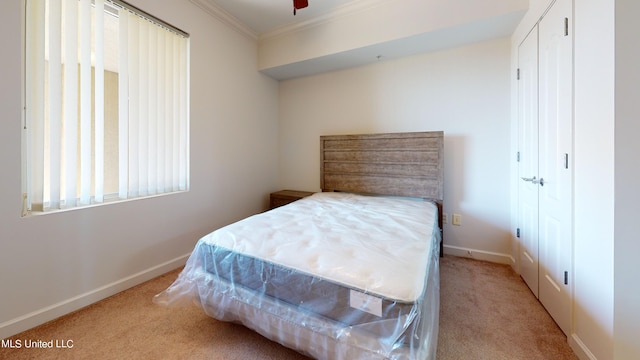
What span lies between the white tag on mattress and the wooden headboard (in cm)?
185

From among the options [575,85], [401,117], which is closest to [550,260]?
[575,85]

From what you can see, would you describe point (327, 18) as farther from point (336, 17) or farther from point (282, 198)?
point (282, 198)

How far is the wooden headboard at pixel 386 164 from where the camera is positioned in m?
2.56

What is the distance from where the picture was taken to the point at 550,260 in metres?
1.64

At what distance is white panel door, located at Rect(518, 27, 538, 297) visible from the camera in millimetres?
1893

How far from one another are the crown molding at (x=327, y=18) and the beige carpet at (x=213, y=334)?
9.48 feet

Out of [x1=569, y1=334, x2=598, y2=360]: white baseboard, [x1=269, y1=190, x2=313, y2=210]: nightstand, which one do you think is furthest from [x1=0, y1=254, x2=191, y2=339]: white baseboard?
[x1=569, y1=334, x2=598, y2=360]: white baseboard

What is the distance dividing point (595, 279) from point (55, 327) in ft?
10.3

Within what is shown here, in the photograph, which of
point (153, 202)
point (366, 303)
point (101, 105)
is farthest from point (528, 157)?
point (101, 105)

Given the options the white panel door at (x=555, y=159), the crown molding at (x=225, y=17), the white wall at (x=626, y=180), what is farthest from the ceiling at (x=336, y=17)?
the white wall at (x=626, y=180)

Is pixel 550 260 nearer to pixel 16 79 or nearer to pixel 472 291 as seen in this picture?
pixel 472 291
